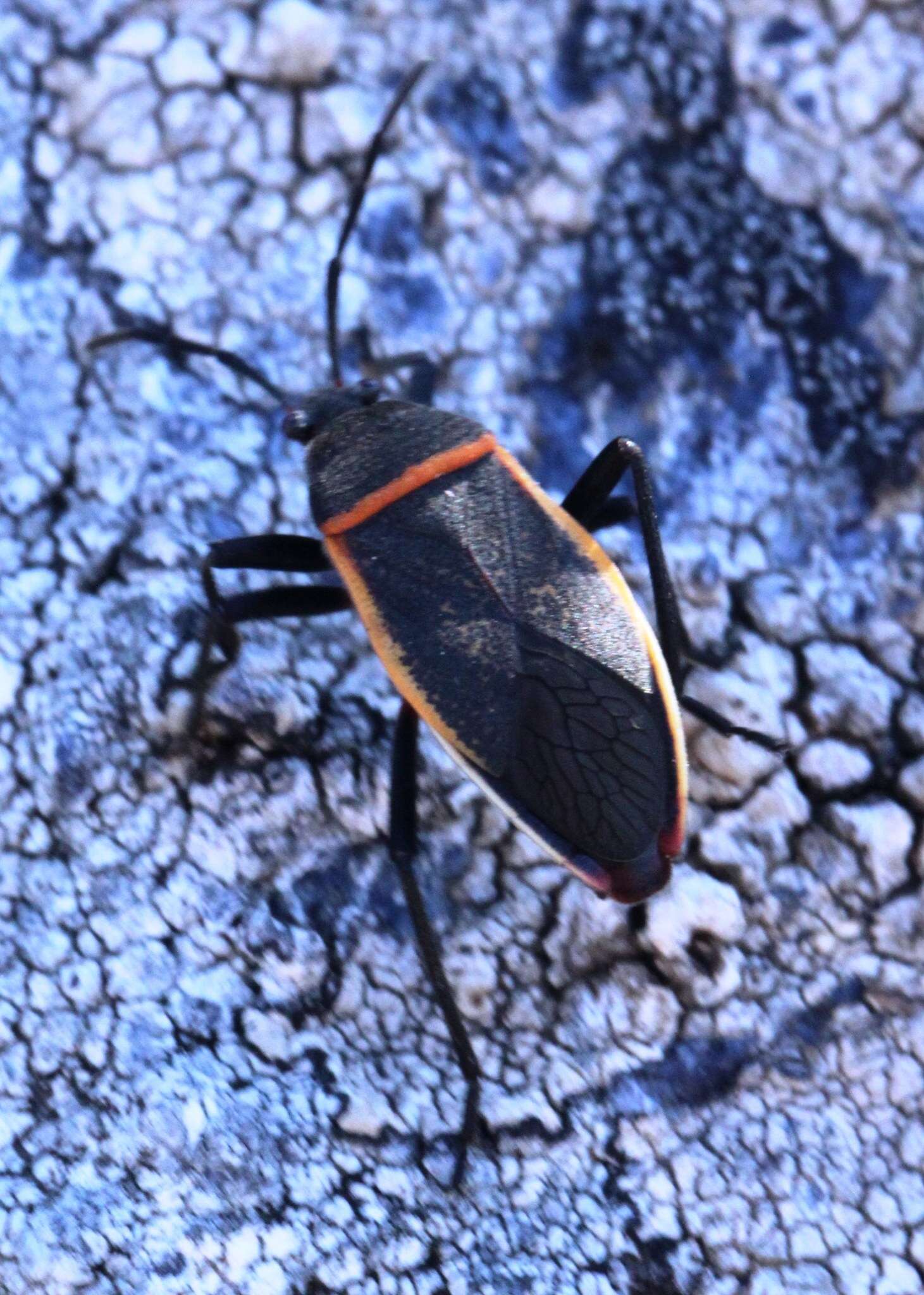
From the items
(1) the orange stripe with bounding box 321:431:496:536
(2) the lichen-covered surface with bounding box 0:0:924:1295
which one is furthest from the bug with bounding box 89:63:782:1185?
(2) the lichen-covered surface with bounding box 0:0:924:1295

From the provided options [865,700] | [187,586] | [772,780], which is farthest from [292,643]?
[865,700]

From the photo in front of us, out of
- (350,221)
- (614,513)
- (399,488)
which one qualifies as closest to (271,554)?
(399,488)

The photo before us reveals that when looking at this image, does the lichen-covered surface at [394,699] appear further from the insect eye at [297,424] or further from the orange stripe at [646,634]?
the orange stripe at [646,634]

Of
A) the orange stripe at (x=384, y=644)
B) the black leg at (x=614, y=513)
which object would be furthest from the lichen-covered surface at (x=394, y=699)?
the orange stripe at (x=384, y=644)

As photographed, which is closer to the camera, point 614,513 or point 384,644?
point 384,644

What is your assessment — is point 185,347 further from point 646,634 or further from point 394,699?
point 646,634

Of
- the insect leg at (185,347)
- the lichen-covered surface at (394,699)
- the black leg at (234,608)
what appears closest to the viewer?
the lichen-covered surface at (394,699)
